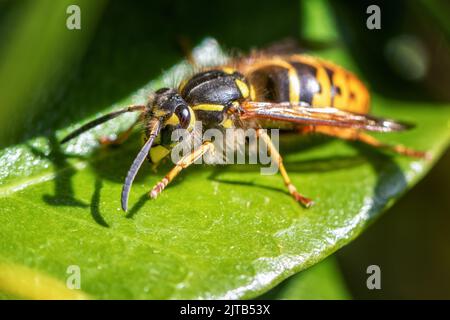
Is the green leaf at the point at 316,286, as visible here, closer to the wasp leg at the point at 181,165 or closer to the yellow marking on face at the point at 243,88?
the wasp leg at the point at 181,165

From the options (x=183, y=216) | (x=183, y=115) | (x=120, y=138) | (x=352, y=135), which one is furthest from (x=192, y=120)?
(x=352, y=135)

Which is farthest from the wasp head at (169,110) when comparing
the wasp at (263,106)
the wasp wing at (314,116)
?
the wasp wing at (314,116)

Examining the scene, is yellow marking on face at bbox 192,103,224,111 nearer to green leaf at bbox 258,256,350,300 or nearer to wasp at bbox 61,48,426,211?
wasp at bbox 61,48,426,211

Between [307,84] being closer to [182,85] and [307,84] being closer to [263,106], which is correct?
[263,106]

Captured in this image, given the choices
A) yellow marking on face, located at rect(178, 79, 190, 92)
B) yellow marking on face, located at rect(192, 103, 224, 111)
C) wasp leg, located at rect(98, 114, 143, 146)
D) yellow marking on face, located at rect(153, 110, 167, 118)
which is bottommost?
wasp leg, located at rect(98, 114, 143, 146)

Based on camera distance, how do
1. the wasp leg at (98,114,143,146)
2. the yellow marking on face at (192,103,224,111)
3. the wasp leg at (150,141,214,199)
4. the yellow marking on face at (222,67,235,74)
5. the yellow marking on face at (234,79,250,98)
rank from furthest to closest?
the yellow marking on face at (222,67,235,74) → the yellow marking on face at (234,79,250,98) → the yellow marking on face at (192,103,224,111) → the wasp leg at (98,114,143,146) → the wasp leg at (150,141,214,199)

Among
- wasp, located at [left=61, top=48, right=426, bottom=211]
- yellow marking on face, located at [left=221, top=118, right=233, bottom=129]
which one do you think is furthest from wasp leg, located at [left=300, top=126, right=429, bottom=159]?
yellow marking on face, located at [left=221, top=118, right=233, bottom=129]
